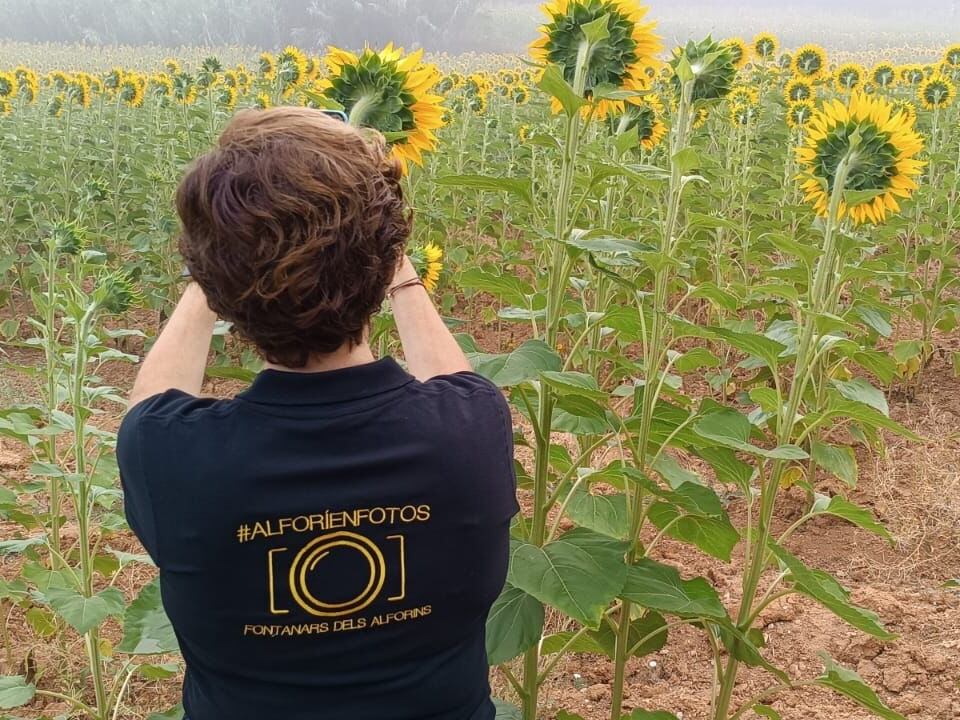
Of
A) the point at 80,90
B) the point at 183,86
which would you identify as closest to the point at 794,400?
the point at 183,86

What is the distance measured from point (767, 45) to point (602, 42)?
5.94 meters

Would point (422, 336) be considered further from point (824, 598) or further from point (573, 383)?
point (824, 598)

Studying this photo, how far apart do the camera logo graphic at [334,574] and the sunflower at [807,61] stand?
6625 mm

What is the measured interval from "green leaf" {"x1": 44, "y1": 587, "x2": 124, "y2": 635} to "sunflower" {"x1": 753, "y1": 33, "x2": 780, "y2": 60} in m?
6.42

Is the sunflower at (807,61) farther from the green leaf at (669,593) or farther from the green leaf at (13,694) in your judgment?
the green leaf at (13,694)

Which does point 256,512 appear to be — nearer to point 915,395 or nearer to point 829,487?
point 829,487

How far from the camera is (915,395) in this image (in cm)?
442

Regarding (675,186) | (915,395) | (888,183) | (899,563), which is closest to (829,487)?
(899,563)

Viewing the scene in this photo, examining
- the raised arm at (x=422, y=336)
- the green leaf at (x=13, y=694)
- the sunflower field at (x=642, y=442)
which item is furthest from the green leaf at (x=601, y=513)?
the green leaf at (x=13, y=694)

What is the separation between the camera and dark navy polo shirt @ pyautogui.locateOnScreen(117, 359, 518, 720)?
1.08m

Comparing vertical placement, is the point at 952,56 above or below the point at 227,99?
above

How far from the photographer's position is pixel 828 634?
2.83 metres

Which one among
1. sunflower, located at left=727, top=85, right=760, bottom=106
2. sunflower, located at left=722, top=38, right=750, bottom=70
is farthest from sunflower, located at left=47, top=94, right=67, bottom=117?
sunflower, located at left=722, top=38, right=750, bottom=70

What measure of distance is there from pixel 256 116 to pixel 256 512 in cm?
47
